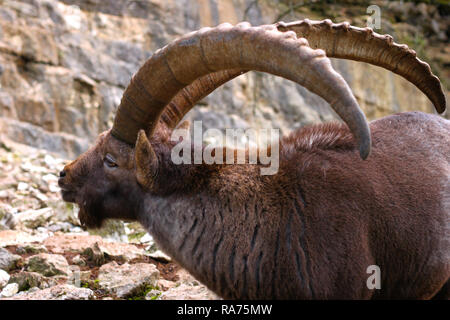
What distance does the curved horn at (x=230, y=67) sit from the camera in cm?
357

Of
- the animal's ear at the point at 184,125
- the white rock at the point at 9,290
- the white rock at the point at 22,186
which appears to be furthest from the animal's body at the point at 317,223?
the white rock at the point at 22,186

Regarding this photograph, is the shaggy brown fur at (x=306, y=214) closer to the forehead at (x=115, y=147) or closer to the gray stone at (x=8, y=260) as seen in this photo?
the forehead at (x=115, y=147)

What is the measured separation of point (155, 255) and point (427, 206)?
348cm

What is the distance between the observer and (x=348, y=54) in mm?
5004

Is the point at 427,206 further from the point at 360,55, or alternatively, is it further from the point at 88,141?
the point at 88,141

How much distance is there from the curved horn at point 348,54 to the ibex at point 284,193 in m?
0.01

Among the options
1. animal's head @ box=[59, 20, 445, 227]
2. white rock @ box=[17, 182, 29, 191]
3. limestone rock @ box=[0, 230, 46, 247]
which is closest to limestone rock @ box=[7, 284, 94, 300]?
animal's head @ box=[59, 20, 445, 227]

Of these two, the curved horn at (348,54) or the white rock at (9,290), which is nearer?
the curved horn at (348,54)

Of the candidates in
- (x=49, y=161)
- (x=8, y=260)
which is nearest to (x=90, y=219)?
(x=8, y=260)

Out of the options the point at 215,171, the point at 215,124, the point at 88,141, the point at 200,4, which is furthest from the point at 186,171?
the point at 200,4

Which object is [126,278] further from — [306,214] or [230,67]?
[230,67]

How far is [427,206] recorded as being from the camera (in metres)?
4.50

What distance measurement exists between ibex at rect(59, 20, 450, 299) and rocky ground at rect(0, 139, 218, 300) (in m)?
0.91

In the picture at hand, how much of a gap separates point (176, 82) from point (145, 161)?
720 mm
